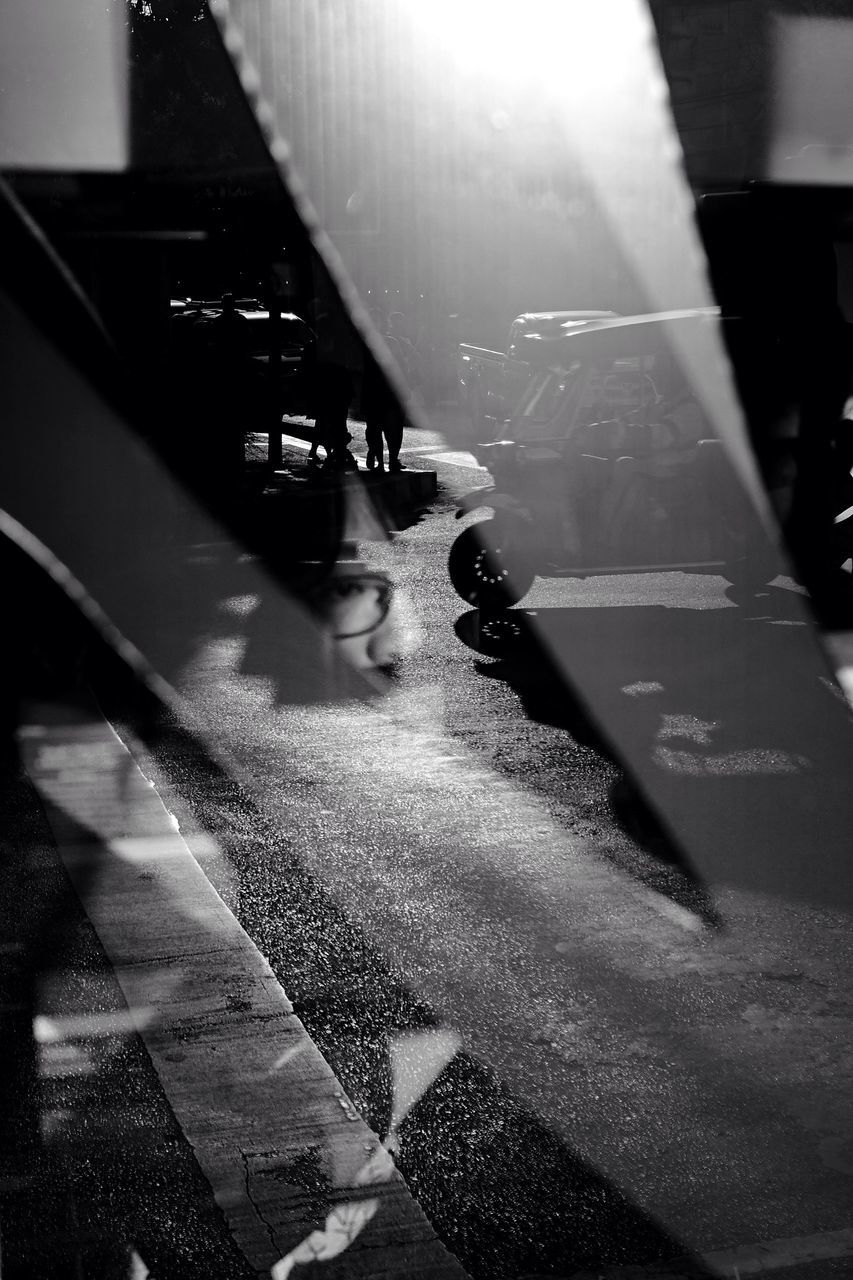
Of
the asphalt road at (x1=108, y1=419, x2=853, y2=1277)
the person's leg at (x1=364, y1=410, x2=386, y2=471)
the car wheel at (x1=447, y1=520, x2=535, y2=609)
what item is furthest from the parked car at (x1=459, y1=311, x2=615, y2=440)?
the asphalt road at (x1=108, y1=419, x2=853, y2=1277)

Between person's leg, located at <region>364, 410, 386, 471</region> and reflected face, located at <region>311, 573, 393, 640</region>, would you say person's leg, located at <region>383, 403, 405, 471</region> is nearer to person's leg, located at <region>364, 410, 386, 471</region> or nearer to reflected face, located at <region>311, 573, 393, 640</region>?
person's leg, located at <region>364, 410, 386, 471</region>

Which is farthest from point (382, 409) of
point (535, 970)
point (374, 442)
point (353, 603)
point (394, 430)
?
point (535, 970)

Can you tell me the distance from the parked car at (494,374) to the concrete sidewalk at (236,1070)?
549 inches

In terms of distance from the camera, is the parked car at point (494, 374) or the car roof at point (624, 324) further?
the parked car at point (494, 374)

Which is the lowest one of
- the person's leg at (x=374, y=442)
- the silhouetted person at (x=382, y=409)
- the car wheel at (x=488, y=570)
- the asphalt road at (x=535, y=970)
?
the person's leg at (x=374, y=442)

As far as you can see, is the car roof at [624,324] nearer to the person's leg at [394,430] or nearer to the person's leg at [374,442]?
the person's leg at [394,430]

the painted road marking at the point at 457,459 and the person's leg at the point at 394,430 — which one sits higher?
the person's leg at the point at 394,430

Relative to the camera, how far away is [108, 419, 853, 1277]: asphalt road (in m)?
3.53

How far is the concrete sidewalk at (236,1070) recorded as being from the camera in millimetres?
3357

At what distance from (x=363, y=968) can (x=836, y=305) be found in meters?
7.31

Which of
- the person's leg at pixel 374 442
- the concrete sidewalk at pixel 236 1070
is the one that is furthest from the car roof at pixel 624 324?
the person's leg at pixel 374 442

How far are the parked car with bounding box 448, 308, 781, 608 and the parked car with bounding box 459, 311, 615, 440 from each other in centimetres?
862

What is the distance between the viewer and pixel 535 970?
4836 millimetres

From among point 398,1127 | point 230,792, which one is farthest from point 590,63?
point 398,1127
